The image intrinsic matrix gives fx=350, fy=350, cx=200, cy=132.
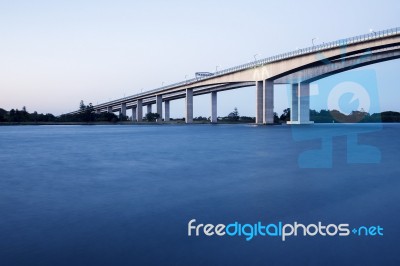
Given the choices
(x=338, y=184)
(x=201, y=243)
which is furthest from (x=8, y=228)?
(x=338, y=184)

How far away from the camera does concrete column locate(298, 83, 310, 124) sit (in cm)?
6600

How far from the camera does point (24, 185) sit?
10016 millimetres

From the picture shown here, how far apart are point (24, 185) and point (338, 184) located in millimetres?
8922

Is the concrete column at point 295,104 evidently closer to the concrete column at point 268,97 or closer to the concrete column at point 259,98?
the concrete column at point 268,97

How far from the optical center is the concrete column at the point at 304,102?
66.0 meters

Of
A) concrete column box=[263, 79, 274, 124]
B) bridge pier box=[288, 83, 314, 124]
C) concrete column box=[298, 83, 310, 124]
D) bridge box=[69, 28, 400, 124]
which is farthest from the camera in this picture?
bridge pier box=[288, 83, 314, 124]

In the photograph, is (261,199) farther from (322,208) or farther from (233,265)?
(233,265)

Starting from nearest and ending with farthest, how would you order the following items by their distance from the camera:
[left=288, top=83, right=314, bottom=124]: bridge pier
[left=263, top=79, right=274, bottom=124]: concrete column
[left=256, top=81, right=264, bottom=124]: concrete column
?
[left=263, top=79, right=274, bottom=124]: concrete column < [left=256, top=81, right=264, bottom=124]: concrete column < [left=288, top=83, right=314, bottom=124]: bridge pier

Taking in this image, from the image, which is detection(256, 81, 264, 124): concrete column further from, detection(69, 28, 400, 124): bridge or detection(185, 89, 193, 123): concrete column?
detection(185, 89, 193, 123): concrete column

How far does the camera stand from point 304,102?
6706 cm

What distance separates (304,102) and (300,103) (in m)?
0.90

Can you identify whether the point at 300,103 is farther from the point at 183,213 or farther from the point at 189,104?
the point at 183,213

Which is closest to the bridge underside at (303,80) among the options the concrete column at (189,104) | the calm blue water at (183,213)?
the concrete column at (189,104)

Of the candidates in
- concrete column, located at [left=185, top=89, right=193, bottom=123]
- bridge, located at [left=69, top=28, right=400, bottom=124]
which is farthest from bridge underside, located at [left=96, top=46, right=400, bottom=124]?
concrete column, located at [left=185, top=89, right=193, bottom=123]
